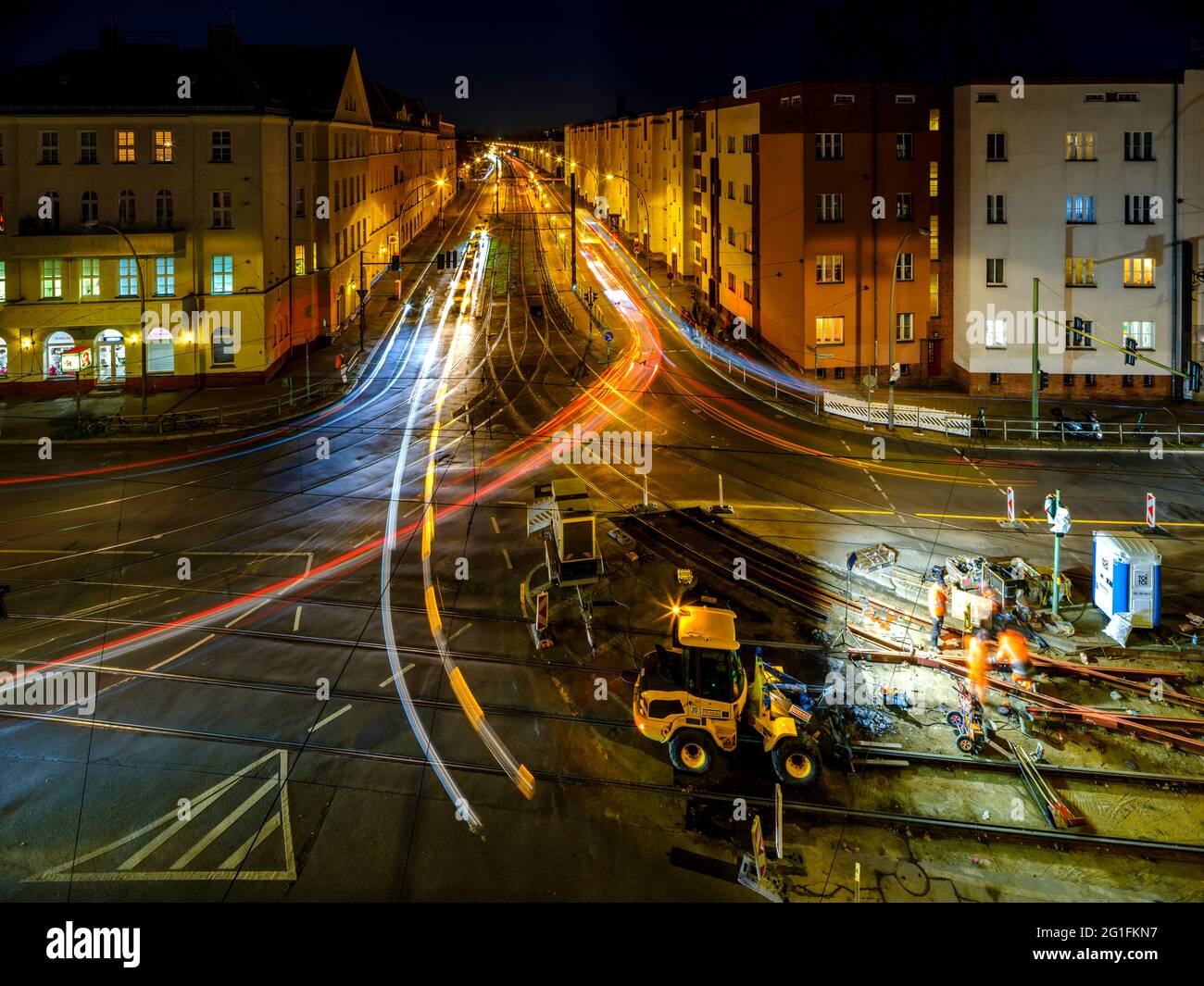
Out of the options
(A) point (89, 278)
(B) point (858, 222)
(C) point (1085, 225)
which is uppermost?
(B) point (858, 222)

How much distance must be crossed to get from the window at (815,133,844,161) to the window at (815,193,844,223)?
1.89 metres

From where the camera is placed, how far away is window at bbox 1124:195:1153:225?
122 feet

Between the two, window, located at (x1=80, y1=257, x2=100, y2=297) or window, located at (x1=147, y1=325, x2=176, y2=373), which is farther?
window, located at (x1=147, y1=325, x2=176, y2=373)

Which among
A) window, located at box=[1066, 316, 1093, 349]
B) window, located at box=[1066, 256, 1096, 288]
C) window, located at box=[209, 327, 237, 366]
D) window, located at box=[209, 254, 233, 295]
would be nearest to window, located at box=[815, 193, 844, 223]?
window, located at box=[1066, 256, 1096, 288]

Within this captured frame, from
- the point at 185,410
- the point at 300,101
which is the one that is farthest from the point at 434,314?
the point at 185,410

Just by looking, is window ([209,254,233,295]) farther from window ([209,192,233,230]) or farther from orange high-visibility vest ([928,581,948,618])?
orange high-visibility vest ([928,581,948,618])

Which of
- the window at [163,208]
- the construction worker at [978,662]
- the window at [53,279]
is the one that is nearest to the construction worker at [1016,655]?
the construction worker at [978,662]

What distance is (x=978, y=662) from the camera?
15.3m

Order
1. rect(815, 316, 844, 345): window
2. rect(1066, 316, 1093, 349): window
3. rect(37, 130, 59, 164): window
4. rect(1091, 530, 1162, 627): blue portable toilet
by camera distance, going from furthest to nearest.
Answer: rect(815, 316, 844, 345): window → rect(37, 130, 59, 164): window → rect(1066, 316, 1093, 349): window → rect(1091, 530, 1162, 627): blue portable toilet

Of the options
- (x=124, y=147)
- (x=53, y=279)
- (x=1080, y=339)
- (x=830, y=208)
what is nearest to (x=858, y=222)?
(x=830, y=208)

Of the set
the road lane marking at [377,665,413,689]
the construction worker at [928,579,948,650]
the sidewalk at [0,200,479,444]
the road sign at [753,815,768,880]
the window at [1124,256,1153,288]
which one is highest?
the window at [1124,256,1153,288]

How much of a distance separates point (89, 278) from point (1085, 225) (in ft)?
156

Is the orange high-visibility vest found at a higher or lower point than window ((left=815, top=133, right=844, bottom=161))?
lower

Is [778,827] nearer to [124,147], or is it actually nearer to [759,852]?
[759,852]
